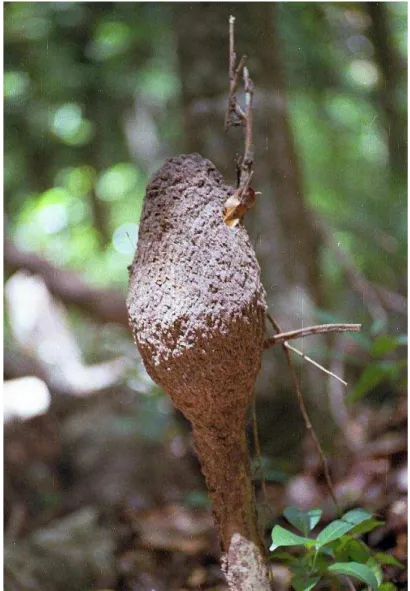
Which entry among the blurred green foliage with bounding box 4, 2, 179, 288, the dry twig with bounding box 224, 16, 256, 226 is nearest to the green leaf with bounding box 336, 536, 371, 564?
the dry twig with bounding box 224, 16, 256, 226

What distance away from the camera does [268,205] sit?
6.41 ft

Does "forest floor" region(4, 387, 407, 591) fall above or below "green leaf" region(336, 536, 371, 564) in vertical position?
below

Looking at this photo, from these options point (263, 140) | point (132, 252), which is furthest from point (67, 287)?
point (132, 252)

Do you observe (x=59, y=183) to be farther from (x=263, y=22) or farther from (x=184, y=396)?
(x=184, y=396)

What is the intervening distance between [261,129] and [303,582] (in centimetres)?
140

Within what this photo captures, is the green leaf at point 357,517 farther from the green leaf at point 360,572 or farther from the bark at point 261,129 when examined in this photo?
the bark at point 261,129

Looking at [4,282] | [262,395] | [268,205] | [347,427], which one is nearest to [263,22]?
[268,205]

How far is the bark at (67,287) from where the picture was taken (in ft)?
9.94

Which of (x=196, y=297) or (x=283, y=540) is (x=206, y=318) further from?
(x=283, y=540)

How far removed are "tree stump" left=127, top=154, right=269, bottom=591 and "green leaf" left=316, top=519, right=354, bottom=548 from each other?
9 cm

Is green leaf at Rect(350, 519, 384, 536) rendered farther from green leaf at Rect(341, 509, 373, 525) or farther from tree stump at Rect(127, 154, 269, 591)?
tree stump at Rect(127, 154, 269, 591)

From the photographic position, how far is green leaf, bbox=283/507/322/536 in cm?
97

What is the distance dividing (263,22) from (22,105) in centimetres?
162

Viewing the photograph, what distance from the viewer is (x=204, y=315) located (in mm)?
784
